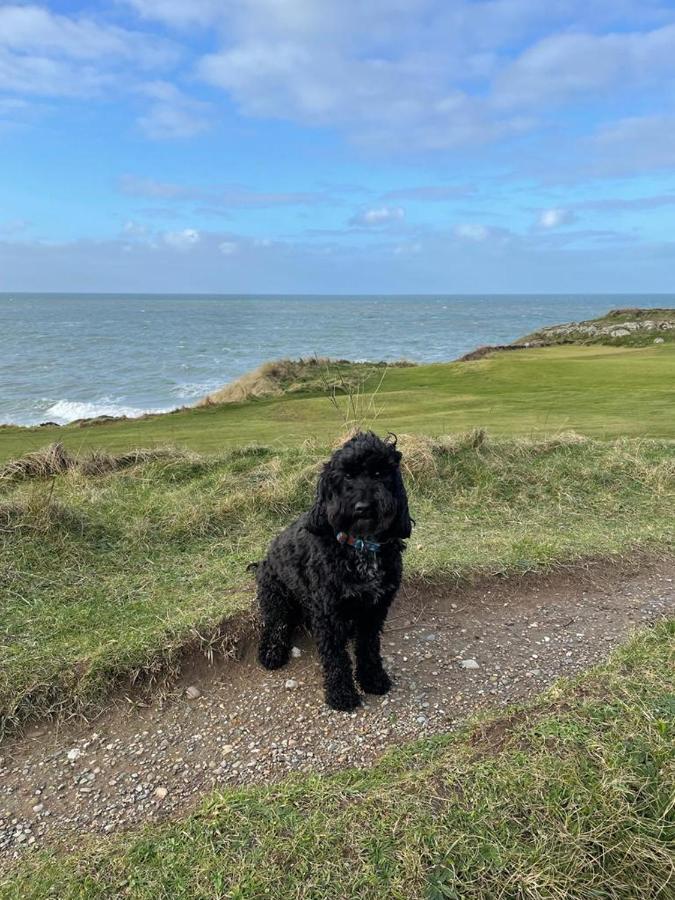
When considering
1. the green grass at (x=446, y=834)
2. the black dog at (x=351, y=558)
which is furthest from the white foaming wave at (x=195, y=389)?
the green grass at (x=446, y=834)

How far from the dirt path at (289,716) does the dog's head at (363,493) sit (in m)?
1.23

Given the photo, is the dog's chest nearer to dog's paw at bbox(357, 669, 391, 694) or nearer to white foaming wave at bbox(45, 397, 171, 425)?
dog's paw at bbox(357, 669, 391, 694)

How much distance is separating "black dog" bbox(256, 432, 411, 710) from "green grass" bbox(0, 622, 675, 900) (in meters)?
1.01

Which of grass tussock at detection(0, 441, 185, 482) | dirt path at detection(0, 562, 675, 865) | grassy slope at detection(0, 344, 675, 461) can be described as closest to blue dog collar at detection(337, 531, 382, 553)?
dirt path at detection(0, 562, 675, 865)

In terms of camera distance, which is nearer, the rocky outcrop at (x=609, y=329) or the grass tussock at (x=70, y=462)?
the grass tussock at (x=70, y=462)

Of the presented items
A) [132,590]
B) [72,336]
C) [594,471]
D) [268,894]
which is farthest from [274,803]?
[72,336]

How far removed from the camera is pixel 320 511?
165 inches

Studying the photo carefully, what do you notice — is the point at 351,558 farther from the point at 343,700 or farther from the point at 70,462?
the point at 70,462

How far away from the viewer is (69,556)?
21.4 feet

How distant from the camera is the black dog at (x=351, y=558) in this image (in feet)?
13.3

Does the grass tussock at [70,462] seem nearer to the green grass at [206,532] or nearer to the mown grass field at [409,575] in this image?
the mown grass field at [409,575]

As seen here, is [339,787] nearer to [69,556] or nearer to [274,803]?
[274,803]

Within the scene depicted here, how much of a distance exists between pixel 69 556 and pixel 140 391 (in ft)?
89.2

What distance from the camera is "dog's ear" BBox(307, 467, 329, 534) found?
4.17 m
